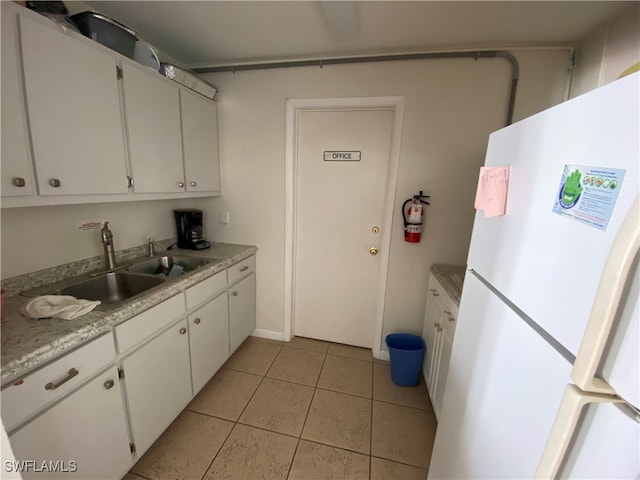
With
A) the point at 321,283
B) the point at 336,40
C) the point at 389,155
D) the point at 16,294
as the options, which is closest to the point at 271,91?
the point at 336,40

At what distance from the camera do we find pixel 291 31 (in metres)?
1.71

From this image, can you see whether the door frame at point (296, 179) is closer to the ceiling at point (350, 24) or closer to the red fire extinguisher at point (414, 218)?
the red fire extinguisher at point (414, 218)

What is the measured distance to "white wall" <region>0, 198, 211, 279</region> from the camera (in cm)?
130

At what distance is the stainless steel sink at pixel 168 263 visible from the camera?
1.95m

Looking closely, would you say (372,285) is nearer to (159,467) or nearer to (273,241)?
(273,241)

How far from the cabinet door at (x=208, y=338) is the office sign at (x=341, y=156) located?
143cm

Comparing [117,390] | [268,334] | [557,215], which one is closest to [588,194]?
[557,215]

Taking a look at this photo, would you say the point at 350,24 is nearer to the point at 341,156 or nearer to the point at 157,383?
the point at 341,156

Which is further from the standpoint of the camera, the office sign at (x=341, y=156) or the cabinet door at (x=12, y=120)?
the office sign at (x=341, y=156)

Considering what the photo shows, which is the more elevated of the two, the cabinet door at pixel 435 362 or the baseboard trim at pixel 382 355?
the cabinet door at pixel 435 362

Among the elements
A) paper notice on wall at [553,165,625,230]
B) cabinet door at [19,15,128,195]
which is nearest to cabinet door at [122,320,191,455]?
cabinet door at [19,15,128,195]

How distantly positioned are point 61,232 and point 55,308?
61 cm

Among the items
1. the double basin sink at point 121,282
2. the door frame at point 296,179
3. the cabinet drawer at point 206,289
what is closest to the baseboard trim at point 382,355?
the door frame at point 296,179

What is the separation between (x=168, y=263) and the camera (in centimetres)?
203
